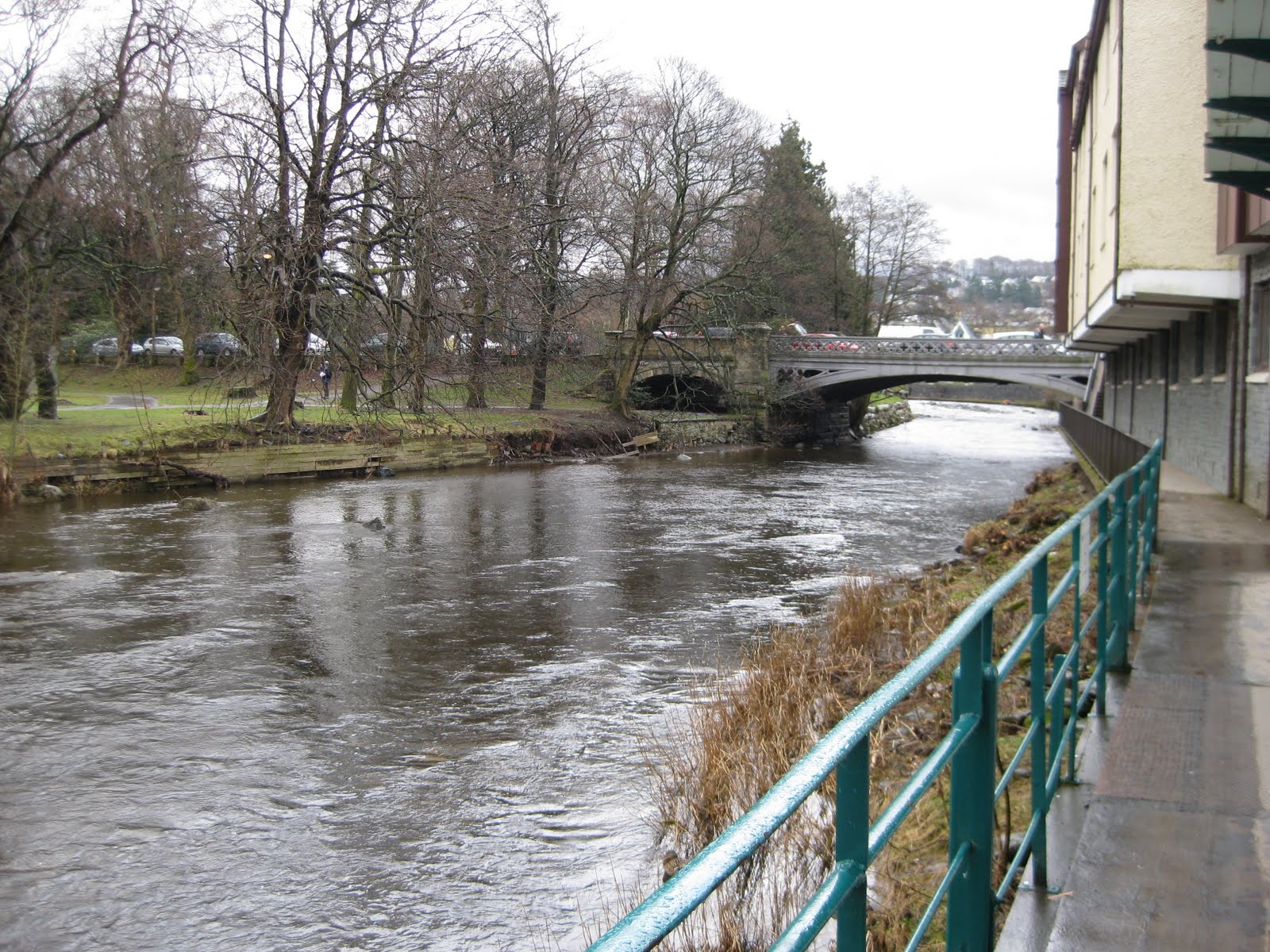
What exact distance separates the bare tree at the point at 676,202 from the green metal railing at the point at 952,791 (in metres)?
31.2

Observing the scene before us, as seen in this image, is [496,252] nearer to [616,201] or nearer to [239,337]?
[239,337]

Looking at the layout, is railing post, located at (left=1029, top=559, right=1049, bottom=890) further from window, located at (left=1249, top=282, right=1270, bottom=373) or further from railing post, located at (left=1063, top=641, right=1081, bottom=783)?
window, located at (left=1249, top=282, right=1270, bottom=373)

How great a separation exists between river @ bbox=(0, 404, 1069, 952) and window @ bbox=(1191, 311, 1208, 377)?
15.0 feet

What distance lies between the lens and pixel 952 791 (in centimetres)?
280

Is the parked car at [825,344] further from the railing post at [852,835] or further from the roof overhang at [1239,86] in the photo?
the railing post at [852,835]

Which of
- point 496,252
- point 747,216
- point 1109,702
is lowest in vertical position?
point 1109,702

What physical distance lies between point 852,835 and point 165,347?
152 feet

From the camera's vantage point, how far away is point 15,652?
10305 millimetres

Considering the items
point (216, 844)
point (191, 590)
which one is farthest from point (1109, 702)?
point (191, 590)

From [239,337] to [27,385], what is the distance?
21.1 ft

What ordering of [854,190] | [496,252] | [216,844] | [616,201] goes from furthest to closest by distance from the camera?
1. [854,190]
2. [616,201]
3. [496,252]
4. [216,844]

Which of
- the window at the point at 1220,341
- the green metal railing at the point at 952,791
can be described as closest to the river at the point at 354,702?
the green metal railing at the point at 952,791

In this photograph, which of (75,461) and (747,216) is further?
(747,216)

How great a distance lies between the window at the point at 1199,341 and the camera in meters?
16.6
